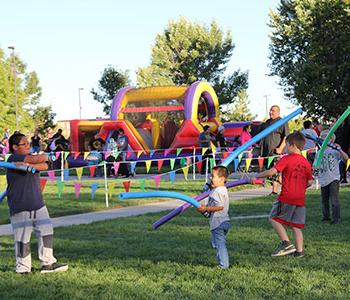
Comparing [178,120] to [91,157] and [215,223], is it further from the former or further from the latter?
[215,223]

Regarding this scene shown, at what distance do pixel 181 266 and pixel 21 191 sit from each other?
195 cm

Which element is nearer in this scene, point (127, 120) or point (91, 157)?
point (91, 157)

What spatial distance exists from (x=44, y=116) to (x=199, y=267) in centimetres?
6613

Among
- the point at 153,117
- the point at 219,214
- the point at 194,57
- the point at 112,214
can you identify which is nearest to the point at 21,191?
the point at 219,214

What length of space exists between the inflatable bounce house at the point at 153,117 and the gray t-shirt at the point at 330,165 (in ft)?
53.5

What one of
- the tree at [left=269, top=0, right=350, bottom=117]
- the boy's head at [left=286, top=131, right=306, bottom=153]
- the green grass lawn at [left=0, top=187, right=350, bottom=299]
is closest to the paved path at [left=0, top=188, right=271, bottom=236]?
the green grass lawn at [left=0, top=187, right=350, bottom=299]

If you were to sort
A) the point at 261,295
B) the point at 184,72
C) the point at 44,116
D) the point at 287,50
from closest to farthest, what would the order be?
1. the point at 261,295
2. the point at 287,50
3. the point at 184,72
4. the point at 44,116

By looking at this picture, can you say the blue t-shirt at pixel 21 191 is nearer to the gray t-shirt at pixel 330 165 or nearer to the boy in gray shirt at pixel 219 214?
the boy in gray shirt at pixel 219 214

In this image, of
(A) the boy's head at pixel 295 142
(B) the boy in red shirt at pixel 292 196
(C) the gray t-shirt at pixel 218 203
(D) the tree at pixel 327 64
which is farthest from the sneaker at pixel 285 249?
(D) the tree at pixel 327 64

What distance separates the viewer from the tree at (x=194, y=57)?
55812mm

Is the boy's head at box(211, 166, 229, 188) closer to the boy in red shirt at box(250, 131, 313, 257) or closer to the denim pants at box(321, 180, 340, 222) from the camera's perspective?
the boy in red shirt at box(250, 131, 313, 257)

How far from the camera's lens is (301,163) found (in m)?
7.70

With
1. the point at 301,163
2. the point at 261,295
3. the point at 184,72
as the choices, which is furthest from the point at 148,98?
the point at 184,72

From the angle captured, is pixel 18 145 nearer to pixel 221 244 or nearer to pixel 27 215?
pixel 27 215
